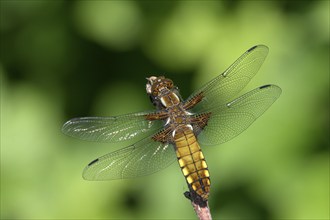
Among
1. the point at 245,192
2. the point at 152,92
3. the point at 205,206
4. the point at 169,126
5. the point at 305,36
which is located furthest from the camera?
the point at 305,36

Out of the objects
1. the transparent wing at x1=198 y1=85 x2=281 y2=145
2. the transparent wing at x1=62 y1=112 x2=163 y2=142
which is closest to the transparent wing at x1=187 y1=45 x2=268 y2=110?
the transparent wing at x1=198 y1=85 x2=281 y2=145

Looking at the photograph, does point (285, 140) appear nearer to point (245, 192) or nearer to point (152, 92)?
point (245, 192)

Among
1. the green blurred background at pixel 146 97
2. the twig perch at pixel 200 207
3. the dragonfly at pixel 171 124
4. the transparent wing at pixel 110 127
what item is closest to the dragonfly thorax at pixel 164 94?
the dragonfly at pixel 171 124

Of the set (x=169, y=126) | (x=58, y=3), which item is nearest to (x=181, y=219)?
(x=169, y=126)

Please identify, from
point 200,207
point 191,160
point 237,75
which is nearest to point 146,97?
point 237,75

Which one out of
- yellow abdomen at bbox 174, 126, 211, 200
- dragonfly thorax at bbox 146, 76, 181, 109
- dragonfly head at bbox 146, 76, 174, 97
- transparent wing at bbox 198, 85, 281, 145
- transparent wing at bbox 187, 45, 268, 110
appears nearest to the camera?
yellow abdomen at bbox 174, 126, 211, 200

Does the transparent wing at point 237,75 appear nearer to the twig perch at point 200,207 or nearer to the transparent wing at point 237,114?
the transparent wing at point 237,114

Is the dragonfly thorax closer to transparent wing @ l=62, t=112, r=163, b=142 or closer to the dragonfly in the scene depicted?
the dragonfly
